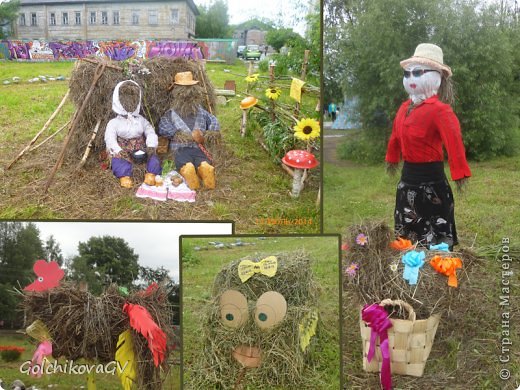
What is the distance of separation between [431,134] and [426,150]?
9 centimetres

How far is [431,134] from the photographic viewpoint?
10.6 ft

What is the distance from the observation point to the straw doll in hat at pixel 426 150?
3.19m

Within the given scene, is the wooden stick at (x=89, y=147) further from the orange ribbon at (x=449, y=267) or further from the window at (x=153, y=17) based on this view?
the orange ribbon at (x=449, y=267)

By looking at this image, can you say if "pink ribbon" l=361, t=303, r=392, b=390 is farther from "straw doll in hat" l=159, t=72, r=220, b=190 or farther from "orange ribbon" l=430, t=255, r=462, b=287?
"straw doll in hat" l=159, t=72, r=220, b=190

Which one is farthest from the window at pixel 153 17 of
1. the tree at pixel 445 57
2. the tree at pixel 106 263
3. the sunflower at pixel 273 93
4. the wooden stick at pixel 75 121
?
the tree at pixel 106 263

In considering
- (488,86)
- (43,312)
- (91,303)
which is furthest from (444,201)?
(43,312)

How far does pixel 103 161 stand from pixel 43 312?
127 centimetres

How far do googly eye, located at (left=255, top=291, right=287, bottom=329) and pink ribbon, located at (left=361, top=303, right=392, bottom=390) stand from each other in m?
0.44

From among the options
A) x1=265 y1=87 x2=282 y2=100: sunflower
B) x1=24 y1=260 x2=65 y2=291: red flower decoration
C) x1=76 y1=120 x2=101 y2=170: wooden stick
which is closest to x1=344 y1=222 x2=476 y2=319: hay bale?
x1=265 y1=87 x2=282 y2=100: sunflower

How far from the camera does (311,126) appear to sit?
3666mm

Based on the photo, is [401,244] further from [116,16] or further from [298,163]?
[116,16]

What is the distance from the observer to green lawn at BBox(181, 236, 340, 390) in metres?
3.38

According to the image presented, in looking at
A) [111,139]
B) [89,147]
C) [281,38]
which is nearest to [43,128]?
[89,147]

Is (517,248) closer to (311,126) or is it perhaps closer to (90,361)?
(311,126)
